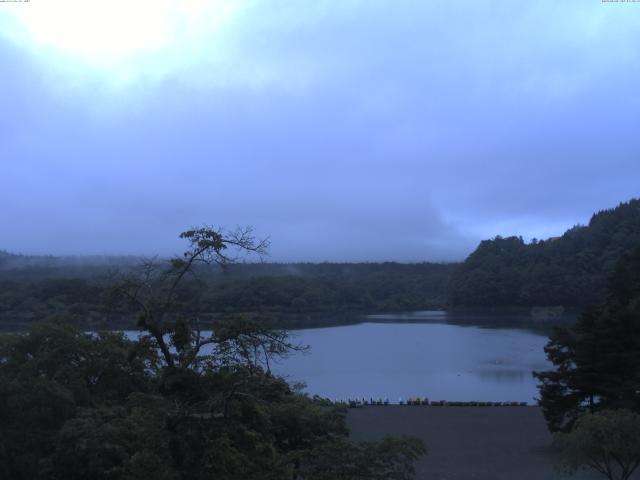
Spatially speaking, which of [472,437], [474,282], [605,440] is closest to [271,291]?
[474,282]

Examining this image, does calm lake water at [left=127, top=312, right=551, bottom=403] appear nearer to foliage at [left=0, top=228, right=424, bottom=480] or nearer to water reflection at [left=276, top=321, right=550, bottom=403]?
water reflection at [left=276, top=321, right=550, bottom=403]

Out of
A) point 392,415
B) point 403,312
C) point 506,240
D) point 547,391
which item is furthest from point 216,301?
point 506,240

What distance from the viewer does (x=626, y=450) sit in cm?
880

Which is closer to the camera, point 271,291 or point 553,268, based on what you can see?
point 271,291

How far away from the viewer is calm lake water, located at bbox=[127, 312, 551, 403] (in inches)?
1024

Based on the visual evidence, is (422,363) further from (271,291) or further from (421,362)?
(271,291)

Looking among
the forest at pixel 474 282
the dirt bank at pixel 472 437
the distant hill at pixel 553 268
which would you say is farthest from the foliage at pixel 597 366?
the distant hill at pixel 553 268

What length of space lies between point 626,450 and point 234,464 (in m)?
6.55

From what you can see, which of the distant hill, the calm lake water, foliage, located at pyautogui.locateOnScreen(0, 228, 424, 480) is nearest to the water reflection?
the calm lake water

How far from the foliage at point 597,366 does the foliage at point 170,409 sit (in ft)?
22.8

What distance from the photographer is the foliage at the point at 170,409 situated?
4.59 meters

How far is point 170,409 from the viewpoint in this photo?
4.70m

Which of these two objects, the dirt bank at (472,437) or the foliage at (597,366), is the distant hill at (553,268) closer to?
the dirt bank at (472,437)

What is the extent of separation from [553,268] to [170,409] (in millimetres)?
71235
